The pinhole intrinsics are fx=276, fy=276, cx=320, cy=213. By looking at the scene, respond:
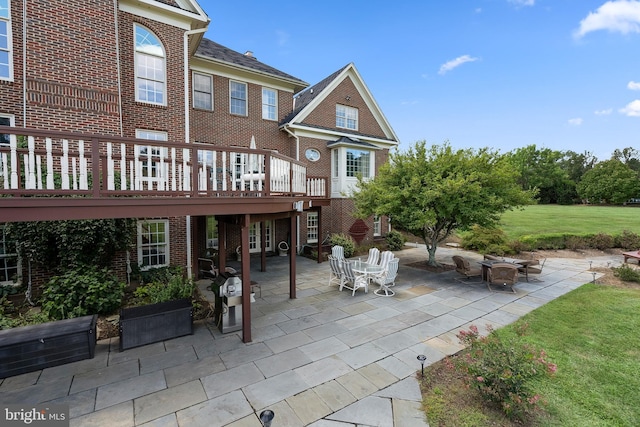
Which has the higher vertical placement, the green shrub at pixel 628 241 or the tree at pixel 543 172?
the tree at pixel 543 172

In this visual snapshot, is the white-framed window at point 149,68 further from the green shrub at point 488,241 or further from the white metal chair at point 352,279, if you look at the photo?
the green shrub at point 488,241

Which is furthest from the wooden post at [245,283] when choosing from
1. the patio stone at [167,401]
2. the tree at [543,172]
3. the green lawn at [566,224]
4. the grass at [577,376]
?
the tree at [543,172]

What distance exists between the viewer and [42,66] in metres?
7.18

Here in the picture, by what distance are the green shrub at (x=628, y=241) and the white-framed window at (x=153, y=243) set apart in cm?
2430

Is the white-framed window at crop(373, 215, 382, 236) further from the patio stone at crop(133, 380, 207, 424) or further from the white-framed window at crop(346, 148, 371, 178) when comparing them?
the patio stone at crop(133, 380, 207, 424)

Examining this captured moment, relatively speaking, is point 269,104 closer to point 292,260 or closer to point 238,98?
point 238,98

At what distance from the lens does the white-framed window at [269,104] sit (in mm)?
13970

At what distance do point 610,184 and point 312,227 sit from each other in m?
68.9

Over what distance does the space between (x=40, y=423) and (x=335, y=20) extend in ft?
70.3

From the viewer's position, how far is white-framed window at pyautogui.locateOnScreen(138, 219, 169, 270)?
9.27 metres

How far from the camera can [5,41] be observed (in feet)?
23.2

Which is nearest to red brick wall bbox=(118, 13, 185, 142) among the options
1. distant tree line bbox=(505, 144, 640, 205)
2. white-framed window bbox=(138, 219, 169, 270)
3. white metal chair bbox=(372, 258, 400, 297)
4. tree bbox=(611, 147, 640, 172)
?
white-framed window bbox=(138, 219, 169, 270)

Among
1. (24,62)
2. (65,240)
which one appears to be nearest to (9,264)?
(65,240)

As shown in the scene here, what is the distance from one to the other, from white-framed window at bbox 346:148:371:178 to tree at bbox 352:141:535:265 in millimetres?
4435
